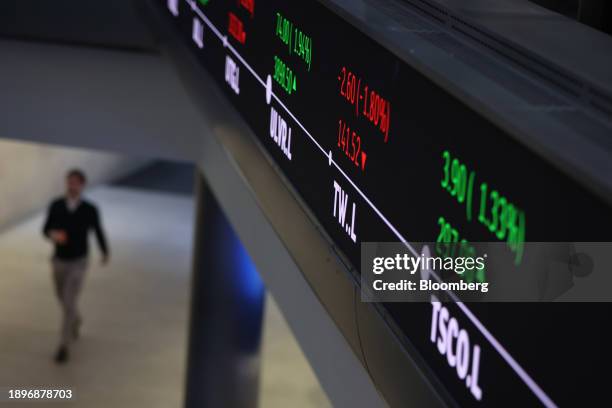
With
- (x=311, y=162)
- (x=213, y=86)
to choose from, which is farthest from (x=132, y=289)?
(x=311, y=162)

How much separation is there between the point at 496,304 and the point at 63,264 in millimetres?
5861

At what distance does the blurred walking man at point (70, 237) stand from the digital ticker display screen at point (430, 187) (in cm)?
416

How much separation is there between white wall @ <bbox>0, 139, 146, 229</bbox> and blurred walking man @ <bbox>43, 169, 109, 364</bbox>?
319 centimetres

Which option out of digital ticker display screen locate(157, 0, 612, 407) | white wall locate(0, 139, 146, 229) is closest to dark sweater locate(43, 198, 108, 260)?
white wall locate(0, 139, 146, 229)

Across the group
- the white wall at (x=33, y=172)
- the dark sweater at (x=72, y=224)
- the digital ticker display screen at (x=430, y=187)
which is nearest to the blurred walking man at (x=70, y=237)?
the dark sweater at (x=72, y=224)

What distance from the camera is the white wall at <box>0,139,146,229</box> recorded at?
1000cm

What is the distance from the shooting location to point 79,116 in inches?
255

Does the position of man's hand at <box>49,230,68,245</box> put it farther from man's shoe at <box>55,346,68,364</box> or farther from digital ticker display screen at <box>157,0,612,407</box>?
digital ticker display screen at <box>157,0,612,407</box>

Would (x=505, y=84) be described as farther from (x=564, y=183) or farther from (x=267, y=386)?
(x=267, y=386)

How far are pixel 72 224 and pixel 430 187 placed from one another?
5496mm

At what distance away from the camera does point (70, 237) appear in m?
6.89

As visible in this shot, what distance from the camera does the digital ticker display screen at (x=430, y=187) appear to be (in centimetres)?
127

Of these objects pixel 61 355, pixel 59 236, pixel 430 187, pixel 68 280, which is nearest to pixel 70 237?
pixel 59 236

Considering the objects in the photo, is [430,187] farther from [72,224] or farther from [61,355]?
[61,355]
